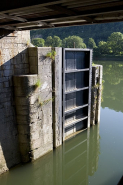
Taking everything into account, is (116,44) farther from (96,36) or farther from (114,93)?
(114,93)

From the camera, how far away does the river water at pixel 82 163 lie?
6.01 m

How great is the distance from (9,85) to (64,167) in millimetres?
3523

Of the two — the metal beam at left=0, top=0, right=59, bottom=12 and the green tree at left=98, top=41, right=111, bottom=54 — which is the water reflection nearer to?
the metal beam at left=0, top=0, right=59, bottom=12

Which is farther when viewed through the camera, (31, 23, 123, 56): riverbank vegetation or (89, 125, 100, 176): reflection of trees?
(31, 23, 123, 56): riverbank vegetation

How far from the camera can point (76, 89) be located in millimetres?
7824

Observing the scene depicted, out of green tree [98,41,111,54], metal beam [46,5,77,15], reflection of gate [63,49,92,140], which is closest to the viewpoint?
metal beam [46,5,77,15]

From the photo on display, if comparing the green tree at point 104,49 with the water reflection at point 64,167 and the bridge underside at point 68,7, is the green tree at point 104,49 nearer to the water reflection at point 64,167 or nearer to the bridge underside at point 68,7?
the water reflection at point 64,167

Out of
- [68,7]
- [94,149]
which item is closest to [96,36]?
[94,149]

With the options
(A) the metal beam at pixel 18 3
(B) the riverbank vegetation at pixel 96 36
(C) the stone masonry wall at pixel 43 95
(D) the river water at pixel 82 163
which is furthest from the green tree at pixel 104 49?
(A) the metal beam at pixel 18 3

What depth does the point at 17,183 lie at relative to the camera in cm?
577

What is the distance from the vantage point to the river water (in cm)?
601

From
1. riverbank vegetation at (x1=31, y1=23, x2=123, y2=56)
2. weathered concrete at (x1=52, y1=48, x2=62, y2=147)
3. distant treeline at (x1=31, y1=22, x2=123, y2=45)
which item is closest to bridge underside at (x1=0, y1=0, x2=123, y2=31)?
weathered concrete at (x1=52, y1=48, x2=62, y2=147)

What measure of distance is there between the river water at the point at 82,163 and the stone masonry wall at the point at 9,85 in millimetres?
589

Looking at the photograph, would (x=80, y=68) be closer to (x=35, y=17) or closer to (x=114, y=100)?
(x=35, y=17)
